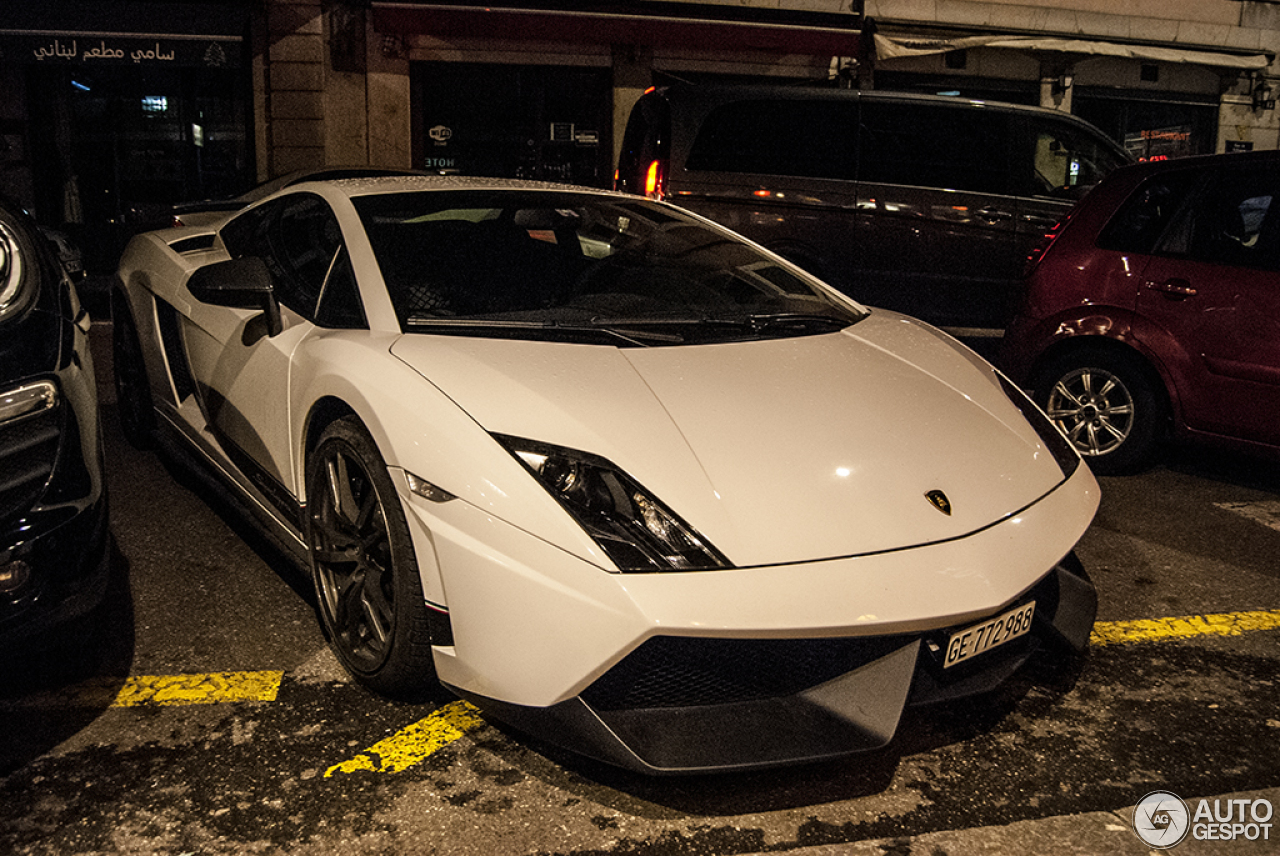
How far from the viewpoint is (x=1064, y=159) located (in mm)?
8156

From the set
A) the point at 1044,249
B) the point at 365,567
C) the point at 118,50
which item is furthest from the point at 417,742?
the point at 118,50

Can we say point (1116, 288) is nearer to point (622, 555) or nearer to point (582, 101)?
point (622, 555)

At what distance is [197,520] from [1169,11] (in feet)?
52.5

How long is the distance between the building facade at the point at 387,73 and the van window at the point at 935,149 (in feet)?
18.4

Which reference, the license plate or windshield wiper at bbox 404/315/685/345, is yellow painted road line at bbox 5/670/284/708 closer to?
windshield wiper at bbox 404/315/685/345

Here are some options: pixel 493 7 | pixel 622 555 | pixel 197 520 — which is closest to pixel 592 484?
pixel 622 555

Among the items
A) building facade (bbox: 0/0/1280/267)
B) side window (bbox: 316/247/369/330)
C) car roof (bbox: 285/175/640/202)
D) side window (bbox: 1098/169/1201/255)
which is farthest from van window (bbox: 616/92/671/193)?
side window (bbox: 316/247/369/330)

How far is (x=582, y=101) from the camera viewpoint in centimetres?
1420

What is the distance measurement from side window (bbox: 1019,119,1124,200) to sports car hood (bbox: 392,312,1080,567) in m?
5.81

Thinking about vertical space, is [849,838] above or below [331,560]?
below

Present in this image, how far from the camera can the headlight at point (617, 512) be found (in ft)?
7.20

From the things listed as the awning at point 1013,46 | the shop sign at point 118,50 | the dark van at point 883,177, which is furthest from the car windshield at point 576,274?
the awning at point 1013,46
